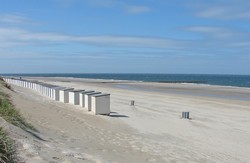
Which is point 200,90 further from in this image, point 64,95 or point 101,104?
point 101,104

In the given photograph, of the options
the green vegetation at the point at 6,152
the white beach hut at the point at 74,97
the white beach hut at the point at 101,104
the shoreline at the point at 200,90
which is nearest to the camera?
the green vegetation at the point at 6,152

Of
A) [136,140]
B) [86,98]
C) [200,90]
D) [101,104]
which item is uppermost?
[86,98]

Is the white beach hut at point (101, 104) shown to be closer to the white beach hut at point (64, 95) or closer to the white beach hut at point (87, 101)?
the white beach hut at point (87, 101)

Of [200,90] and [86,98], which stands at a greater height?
[86,98]

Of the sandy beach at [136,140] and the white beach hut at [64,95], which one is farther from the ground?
the white beach hut at [64,95]

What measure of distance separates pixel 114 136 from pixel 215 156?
3.02 m

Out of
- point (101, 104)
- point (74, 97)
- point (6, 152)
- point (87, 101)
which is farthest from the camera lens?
point (74, 97)

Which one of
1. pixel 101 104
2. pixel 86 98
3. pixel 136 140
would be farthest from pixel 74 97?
pixel 136 140

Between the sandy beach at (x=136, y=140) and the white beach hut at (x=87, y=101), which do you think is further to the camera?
the white beach hut at (x=87, y=101)

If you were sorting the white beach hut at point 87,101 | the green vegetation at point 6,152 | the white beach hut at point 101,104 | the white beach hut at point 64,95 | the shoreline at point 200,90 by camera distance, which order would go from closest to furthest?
the green vegetation at point 6,152
the white beach hut at point 101,104
the white beach hut at point 87,101
the white beach hut at point 64,95
the shoreline at point 200,90

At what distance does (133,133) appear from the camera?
515 inches

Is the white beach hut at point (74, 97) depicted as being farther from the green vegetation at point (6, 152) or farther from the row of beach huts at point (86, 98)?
the green vegetation at point (6, 152)

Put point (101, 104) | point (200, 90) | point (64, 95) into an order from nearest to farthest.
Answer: point (101, 104) → point (64, 95) → point (200, 90)

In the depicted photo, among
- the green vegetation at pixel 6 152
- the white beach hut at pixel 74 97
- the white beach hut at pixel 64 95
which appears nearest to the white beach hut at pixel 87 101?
the white beach hut at pixel 74 97
